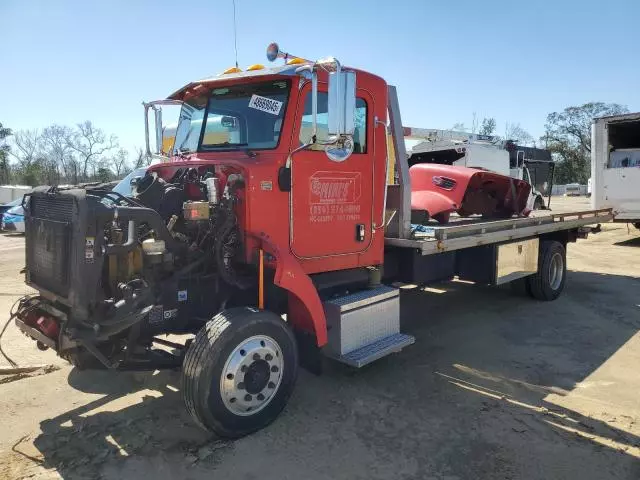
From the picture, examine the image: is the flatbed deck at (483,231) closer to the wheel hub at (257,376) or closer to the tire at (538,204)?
the wheel hub at (257,376)

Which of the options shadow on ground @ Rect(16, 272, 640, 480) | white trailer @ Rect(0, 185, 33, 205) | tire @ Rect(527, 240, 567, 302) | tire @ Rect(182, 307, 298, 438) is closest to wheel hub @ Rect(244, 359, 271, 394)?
tire @ Rect(182, 307, 298, 438)

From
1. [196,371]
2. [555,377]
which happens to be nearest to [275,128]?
[196,371]

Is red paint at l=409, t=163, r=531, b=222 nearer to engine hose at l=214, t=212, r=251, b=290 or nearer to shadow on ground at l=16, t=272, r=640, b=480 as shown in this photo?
shadow on ground at l=16, t=272, r=640, b=480

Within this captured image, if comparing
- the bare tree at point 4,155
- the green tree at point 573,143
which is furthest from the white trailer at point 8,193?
the green tree at point 573,143

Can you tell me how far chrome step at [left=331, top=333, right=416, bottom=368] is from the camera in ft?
13.7

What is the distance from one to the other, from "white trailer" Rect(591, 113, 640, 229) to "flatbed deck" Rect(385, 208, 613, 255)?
4262 millimetres

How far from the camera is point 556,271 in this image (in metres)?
7.88

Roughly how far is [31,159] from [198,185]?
59710mm

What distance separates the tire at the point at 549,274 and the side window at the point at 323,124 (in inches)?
167

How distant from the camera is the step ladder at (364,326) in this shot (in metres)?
4.29

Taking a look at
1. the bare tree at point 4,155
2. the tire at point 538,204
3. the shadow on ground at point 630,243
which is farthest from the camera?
the bare tree at point 4,155

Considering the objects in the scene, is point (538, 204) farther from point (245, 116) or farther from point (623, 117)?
point (245, 116)

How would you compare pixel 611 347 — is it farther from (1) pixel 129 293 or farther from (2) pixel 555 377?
(1) pixel 129 293

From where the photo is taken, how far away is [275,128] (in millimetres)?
4070
